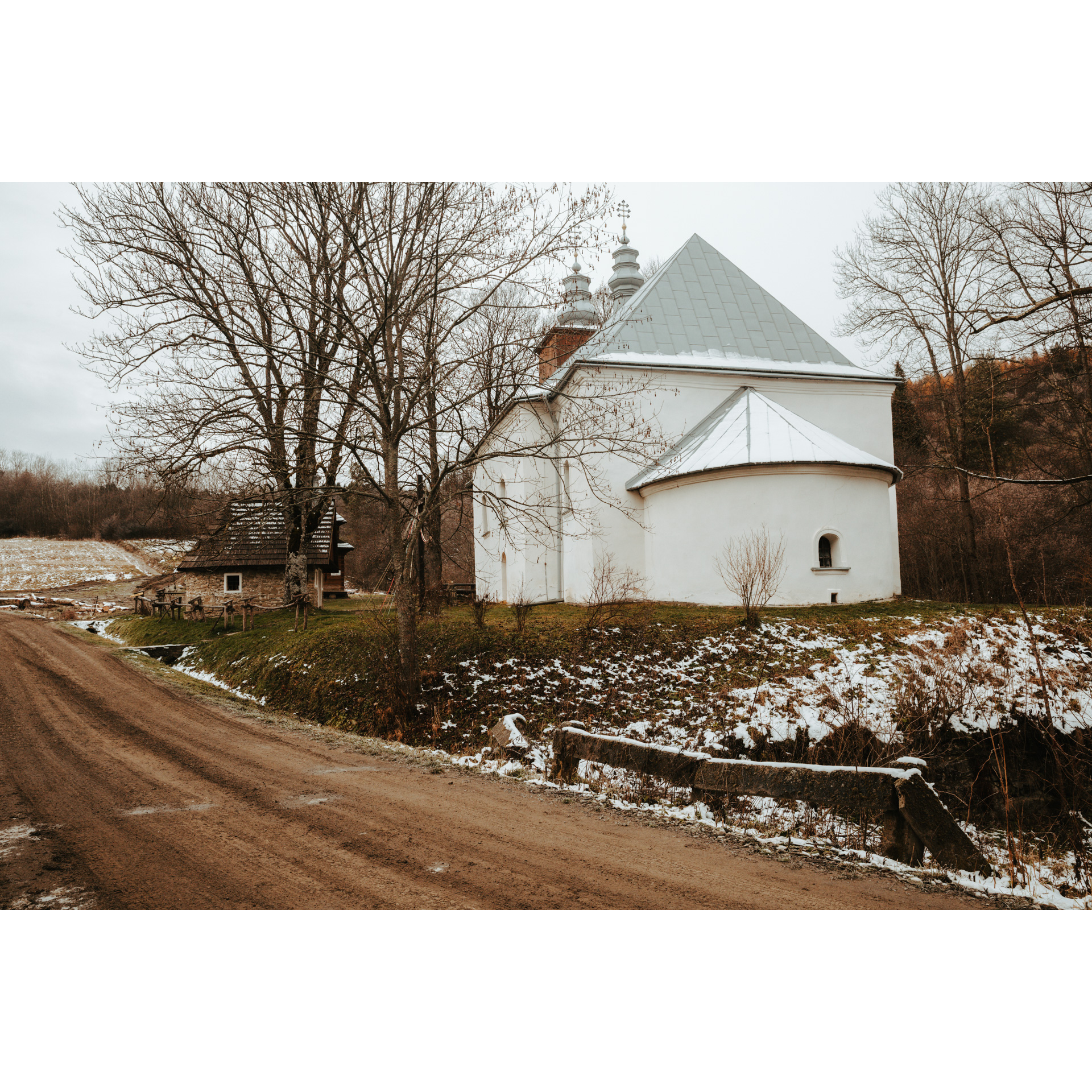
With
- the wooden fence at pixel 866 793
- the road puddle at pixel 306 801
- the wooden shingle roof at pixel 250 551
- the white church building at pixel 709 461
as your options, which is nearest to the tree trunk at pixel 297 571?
the wooden shingle roof at pixel 250 551

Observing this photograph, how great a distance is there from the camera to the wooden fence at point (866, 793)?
4582 mm

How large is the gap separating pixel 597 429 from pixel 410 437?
3319 millimetres

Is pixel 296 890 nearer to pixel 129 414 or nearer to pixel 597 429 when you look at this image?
pixel 597 429

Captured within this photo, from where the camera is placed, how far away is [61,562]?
14109 millimetres

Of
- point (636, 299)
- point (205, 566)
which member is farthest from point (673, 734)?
point (205, 566)

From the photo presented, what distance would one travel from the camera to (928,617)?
14.0m

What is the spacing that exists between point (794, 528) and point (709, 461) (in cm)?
248

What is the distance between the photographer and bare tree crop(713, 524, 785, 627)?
14.4 m

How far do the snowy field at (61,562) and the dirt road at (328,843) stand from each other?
448cm

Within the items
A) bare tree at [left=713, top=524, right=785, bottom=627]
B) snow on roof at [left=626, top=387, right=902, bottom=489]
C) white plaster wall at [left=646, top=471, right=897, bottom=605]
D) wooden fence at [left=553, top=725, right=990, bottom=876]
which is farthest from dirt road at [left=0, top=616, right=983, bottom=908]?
snow on roof at [left=626, top=387, right=902, bottom=489]

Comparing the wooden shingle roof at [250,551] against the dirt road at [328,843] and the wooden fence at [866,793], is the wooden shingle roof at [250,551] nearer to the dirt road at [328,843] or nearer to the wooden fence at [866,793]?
the dirt road at [328,843]

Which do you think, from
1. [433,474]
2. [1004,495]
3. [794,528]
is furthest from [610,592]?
[1004,495]

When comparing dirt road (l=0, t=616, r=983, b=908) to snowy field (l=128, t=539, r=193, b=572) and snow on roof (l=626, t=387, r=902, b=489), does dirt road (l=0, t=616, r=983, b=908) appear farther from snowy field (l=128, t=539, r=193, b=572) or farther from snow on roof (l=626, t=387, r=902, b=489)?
snow on roof (l=626, t=387, r=902, b=489)

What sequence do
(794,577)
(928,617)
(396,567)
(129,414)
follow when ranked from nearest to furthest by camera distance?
1. (396,567)
2. (129,414)
3. (928,617)
4. (794,577)
